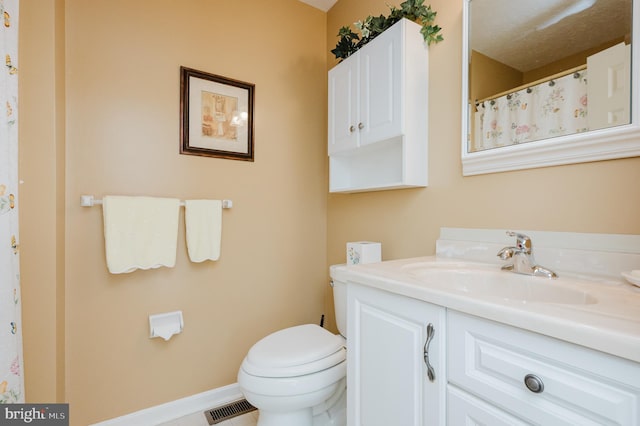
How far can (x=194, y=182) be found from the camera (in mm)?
1645

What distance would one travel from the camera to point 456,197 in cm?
128

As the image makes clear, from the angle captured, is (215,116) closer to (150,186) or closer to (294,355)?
(150,186)

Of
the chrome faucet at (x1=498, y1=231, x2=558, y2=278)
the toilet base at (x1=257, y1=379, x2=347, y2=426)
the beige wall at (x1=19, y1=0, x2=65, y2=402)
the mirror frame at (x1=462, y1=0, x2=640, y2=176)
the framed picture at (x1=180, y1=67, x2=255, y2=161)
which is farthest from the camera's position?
the framed picture at (x1=180, y1=67, x2=255, y2=161)

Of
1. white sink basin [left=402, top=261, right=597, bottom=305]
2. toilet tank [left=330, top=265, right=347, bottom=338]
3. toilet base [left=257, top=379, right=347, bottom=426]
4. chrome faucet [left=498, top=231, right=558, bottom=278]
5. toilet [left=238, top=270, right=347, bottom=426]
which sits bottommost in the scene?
toilet base [left=257, top=379, right=347, bottom=426]

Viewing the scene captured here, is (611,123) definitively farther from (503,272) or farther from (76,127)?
(76,127)

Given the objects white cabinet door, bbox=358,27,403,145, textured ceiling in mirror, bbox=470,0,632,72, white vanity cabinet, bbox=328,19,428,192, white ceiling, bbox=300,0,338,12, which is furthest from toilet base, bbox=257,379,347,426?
white ceiling, bbox=300,0,338,12

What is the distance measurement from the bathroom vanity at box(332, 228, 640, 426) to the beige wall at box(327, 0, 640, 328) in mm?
74

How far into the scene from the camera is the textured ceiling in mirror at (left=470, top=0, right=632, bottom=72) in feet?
2.92

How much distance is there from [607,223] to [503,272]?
1.04 feet

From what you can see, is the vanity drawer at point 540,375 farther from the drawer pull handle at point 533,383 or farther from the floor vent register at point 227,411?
the floor vent register at point 227,411

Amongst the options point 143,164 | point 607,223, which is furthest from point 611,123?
point 143,164

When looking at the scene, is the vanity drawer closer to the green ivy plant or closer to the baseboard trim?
the green ivy plant

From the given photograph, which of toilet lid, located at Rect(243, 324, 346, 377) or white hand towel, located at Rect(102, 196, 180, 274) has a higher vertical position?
white hand towel, located at Rect(102, 196, 180, 274)

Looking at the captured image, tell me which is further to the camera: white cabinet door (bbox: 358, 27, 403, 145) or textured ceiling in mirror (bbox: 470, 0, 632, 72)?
white cabinet door (bbox: 358, 27, 403, 145)
